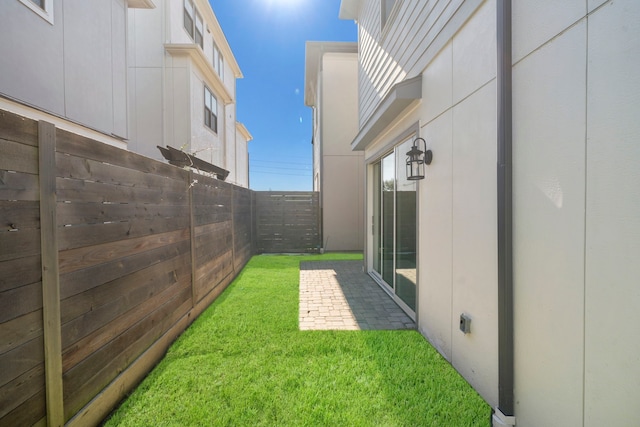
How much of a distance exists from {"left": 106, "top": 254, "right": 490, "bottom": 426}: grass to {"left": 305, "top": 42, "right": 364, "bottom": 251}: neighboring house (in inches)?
242

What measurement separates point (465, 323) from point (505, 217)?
1.05 m

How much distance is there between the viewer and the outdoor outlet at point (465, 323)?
2.43 meters

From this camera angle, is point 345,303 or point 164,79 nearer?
point 345,303

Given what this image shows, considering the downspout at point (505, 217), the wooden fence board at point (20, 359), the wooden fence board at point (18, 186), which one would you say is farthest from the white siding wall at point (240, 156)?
the downspout at point (505, 217)

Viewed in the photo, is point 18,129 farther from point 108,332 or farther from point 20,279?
point 108,332

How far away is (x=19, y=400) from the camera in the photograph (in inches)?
55.5

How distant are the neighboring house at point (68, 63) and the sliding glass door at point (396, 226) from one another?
5.35 m

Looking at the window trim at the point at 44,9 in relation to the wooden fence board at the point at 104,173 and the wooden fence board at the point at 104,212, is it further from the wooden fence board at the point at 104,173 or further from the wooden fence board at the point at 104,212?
the wooden fence board at the point at 104,212

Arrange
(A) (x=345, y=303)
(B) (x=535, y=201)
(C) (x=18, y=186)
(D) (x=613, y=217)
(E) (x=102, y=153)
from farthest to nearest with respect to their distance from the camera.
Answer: (A) (x=345, y=303) → (E) (x=102, y=153) → (B) (x=535, y=201) → (C) (x=18, y=186) → (D) (x=613, y=217)

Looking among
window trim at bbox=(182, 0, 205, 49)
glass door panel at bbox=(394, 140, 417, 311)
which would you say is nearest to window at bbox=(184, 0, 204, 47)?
window trim at bbox=(182, 0, 205, 49)

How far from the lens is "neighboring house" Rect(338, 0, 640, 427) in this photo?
1276 mm

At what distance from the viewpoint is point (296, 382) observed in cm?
242

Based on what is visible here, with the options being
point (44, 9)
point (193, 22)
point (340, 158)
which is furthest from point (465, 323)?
point (193, 22)

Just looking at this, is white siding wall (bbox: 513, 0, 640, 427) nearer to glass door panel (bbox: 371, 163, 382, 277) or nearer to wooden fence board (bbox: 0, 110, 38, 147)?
wooden fence board (bbox: 0, 110, 38, 147)
